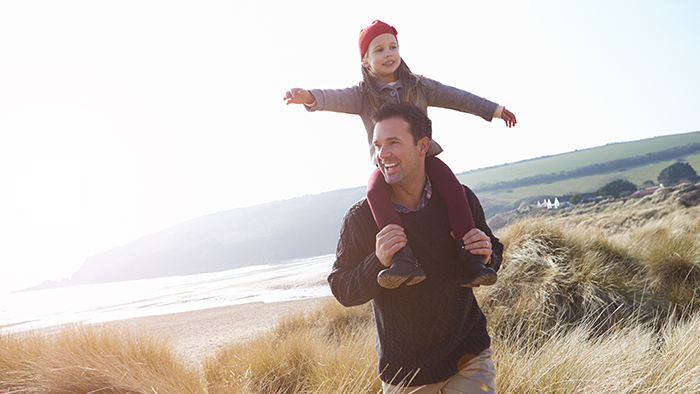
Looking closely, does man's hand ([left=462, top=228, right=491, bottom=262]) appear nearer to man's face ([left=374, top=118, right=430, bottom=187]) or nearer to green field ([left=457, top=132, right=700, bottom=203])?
man's face ([left=374, top=118, right=430, bottom=187])

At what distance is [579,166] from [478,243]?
11303cm

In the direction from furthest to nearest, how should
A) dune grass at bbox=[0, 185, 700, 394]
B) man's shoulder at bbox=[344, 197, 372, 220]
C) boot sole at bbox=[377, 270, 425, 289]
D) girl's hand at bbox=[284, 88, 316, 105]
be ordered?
dune grass at bbox=[0, 185, 700, 394] → girl's hand at bbox=[284, 88, 316, 105] → man's shoulder at bbox=[344, 197, 372, 220] → boot sole at bbox=[377, 270, 425, 289]

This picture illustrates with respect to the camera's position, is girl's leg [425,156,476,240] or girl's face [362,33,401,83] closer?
girl's leg [425,156,476,240]

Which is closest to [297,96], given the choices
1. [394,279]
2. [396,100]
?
[396,100]

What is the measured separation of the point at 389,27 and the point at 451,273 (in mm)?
1460

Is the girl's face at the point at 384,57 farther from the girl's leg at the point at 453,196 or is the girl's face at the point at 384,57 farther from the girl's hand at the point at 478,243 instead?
the girl's hand at the point at 478,243

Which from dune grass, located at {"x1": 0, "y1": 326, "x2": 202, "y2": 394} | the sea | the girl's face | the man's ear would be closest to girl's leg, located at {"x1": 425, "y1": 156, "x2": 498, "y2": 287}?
the man's ear

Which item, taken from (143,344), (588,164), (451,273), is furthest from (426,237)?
(588,164)

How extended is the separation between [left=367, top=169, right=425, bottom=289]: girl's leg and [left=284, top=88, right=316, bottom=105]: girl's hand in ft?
1.89

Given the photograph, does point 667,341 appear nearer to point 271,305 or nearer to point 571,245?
point 571,245

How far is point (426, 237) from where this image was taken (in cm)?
165

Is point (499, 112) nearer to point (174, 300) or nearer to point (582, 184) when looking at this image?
point (174, 300)

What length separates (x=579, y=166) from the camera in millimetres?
97062

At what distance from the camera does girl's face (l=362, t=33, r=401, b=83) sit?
2090 millimetres
